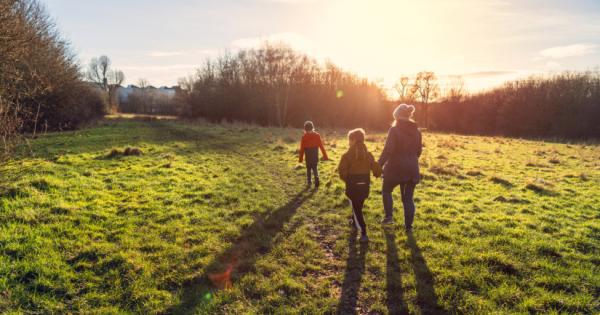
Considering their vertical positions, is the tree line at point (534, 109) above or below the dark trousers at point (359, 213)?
above

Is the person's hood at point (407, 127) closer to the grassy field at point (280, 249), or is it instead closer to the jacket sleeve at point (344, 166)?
the jacket sleeve at point (344, 166)

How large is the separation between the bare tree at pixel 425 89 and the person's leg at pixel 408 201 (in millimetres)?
53879

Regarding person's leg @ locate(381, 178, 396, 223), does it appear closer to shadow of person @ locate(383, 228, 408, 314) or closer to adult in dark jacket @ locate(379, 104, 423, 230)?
adult in dark jacket @ locate(379, 104, 423, 230)

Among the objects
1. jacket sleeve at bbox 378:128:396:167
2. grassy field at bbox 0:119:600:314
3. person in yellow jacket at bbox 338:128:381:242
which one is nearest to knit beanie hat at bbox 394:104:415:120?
jacket sleeve at bbox 378:128:396:167

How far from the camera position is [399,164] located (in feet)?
19.9

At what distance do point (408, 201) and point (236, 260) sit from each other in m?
3.65

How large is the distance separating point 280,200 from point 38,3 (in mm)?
26655

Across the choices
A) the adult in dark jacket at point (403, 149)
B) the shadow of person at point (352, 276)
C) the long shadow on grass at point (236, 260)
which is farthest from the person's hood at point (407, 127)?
the long shadow on grass at point (236, 260)

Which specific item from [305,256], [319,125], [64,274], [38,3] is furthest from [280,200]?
[319,125]

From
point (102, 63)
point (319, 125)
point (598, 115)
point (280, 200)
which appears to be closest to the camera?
point (280, 200)

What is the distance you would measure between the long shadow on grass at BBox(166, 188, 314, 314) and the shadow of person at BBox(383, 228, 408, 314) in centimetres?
222

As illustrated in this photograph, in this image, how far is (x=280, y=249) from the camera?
19.1 feet

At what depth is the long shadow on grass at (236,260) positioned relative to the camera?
4.33 m

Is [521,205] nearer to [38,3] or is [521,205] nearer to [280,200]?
[280,200]
